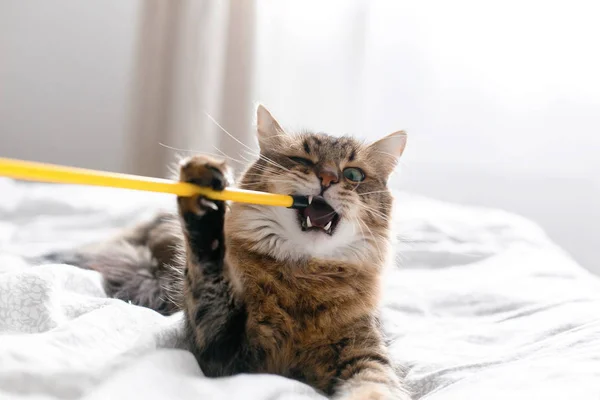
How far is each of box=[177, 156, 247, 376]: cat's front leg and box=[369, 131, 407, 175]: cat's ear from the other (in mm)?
556

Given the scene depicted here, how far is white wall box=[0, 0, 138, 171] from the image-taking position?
3445 millimetres

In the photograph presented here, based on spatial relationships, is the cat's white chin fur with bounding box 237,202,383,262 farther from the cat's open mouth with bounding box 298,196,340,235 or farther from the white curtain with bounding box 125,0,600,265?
the white curtain with bounding box 125,0,600,265

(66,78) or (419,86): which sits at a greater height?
(419,86)

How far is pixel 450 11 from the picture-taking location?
116 inches

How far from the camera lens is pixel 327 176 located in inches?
47.4

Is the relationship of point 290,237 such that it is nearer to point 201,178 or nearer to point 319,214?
point 319,214

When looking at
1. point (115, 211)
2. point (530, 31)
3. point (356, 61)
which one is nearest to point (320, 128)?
point (356, 61)

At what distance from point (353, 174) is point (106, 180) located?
2.22 ft

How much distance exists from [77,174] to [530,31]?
8.65 feet

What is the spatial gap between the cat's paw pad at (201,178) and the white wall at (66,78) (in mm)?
2680

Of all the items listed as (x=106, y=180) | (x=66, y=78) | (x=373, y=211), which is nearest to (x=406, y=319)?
(x=373, y=211)

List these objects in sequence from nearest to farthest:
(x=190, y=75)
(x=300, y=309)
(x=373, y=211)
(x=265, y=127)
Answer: (x=300, y=309), (x=373, y=211), (x=265, y=127), (x=190, y=75)

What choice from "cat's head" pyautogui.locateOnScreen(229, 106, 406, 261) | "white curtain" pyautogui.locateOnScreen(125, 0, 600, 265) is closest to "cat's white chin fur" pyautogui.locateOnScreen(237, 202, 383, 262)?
"cat's head" pyautogui.locateOnScreen(229, 106, 406, 261)

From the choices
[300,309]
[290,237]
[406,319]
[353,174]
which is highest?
[353,174]
